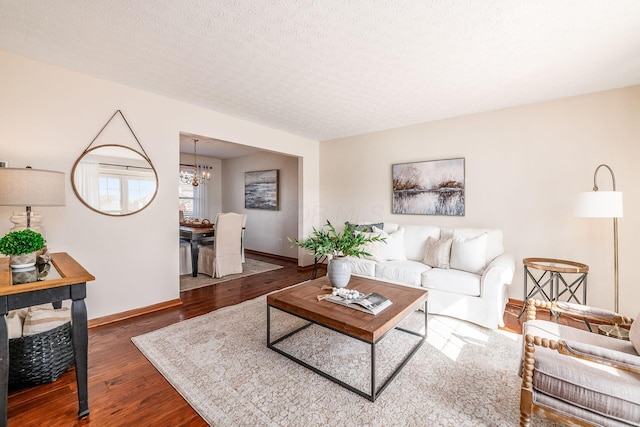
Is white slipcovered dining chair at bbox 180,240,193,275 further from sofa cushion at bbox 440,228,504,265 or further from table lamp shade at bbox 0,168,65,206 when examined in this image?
sofa cushion at bbox 440,228,504,265

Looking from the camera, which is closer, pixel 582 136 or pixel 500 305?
pixel 500 305

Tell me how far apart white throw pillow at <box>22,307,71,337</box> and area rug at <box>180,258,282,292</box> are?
6.05 feet

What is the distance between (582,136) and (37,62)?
5398 mm

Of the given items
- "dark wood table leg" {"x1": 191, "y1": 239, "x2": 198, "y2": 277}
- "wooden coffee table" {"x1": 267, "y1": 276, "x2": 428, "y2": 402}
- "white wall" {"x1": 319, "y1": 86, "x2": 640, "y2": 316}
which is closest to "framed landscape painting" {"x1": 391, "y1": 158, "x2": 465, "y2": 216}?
"white wall" {"x1": 319, "y1": 86, "x2": 640, "y2": 316}

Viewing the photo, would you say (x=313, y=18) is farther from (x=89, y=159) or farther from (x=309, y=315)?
(x=89, y=159)

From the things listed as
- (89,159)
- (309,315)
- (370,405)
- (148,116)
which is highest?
(148,116)

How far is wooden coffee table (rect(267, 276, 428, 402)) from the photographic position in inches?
67.0

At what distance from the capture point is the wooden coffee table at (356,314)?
1.70 metres

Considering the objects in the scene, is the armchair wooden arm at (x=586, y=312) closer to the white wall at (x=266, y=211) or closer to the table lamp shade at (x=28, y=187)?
the table lamp shade at (x=28, y=187)

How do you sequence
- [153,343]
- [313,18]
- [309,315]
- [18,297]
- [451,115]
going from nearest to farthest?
[18,297], [313,18], [309,315], [153,343], [451,115]

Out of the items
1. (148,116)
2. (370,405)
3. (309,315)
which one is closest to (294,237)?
(148,116)

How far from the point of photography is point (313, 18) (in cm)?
180

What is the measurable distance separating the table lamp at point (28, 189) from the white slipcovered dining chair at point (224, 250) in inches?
93.8

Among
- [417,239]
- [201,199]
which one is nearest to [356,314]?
[417,239]
